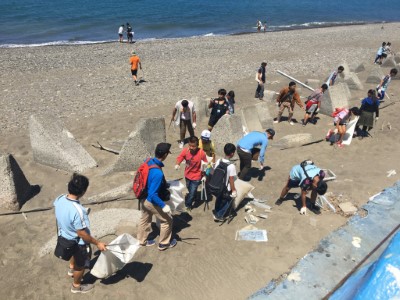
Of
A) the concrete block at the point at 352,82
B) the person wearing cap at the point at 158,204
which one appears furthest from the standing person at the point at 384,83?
the person wearing cap at the point at 158,204

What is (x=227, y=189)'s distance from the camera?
6.07 meters

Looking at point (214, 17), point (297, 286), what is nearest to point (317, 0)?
point (214, 17)

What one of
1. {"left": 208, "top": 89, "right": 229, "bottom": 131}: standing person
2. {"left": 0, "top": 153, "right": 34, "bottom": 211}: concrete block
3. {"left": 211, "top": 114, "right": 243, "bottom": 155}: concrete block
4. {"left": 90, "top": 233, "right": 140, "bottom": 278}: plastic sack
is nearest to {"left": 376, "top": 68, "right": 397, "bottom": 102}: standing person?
{"left": 211, "top": 114, "right": 243, "bottom": 155}: concrete block

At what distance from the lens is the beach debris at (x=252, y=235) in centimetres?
579

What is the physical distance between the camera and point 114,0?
55.9 m

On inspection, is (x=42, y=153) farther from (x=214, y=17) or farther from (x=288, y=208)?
(x=214, y=17)

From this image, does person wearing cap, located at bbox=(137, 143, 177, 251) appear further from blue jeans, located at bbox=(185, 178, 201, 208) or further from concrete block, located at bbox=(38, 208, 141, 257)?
blue jeans, located at bbox=(185, 178, 201, 208)

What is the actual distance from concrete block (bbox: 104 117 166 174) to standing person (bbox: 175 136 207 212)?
87.9 inches

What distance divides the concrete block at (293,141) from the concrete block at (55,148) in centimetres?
483

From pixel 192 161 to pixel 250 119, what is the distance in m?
4.55

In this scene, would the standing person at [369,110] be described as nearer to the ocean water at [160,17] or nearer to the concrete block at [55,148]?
the concrete block at [55,148]

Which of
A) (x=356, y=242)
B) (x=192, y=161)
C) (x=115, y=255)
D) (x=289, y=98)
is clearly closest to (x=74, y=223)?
(x=115, y=255)

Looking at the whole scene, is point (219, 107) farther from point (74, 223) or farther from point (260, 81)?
point (74, 223)

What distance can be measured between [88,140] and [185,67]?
10238mm
